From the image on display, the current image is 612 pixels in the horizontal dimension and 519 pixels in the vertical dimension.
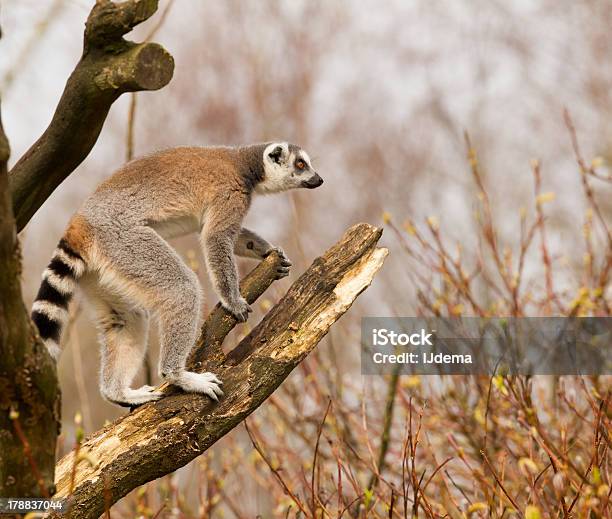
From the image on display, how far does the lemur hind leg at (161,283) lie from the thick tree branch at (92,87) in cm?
98

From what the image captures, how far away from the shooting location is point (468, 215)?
15.1 metres

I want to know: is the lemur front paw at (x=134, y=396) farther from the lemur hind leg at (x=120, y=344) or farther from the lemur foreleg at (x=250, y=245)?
the lemur foreleg at (x=250, y=245)

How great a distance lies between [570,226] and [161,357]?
925cm

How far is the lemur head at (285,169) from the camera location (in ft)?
20.2

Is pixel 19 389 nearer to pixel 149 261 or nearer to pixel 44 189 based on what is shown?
pixel 44 189

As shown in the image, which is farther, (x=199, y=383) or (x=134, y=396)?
(x=134, y=396)

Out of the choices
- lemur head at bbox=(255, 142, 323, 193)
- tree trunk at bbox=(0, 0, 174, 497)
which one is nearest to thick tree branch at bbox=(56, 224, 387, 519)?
tree trunk at bbox=(0, 0, 174, 497)

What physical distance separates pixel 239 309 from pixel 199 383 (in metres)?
0.85

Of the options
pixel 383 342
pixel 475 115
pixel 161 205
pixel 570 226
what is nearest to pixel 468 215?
pixel 570 226

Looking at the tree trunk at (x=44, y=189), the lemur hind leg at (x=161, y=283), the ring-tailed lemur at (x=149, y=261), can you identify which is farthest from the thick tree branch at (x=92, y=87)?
the lemur hind leg at (x=161, y=283)

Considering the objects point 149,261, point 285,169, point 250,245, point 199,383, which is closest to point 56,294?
point 149,261

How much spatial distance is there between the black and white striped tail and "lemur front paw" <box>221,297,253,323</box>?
0.94 m

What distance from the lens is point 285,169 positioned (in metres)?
6.21

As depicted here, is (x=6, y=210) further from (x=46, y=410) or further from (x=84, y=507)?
(x=84, y=507)
